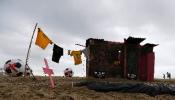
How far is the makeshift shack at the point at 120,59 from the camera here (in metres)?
29.0

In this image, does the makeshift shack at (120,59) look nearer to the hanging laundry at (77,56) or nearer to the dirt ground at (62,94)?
the hanging laundry at (77,56)

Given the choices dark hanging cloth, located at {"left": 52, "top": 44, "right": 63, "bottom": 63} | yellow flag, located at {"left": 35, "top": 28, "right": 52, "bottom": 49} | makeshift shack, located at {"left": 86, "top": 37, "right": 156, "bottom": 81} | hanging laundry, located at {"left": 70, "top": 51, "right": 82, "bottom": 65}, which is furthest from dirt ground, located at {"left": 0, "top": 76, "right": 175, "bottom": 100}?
hanging laundry, located at {"left": 70, "top": 51, "right": 82, "bottom": 65}

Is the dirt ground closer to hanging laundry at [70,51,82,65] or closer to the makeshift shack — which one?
the makeshift shack

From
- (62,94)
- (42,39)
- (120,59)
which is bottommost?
(62,94)

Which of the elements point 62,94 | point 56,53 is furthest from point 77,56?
point 62,94

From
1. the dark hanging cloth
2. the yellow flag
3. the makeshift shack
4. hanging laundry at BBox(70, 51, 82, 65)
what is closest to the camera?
the yellow flag

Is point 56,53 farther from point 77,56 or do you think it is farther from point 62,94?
point 62,94

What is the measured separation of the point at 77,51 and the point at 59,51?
461cm

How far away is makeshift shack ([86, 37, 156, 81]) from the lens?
29.0m

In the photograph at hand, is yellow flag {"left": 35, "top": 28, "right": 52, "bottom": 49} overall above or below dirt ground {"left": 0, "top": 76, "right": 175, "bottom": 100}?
above

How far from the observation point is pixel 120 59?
29.8m

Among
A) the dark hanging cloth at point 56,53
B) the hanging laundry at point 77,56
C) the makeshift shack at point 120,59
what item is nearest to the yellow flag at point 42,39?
the dark hanging cloth at point 56,53

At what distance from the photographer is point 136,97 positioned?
60.6 ft

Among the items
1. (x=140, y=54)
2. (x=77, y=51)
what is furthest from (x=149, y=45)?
(x=77, y=51)
